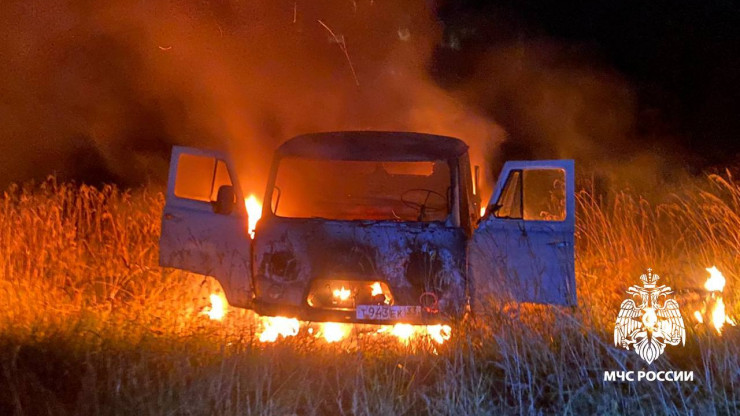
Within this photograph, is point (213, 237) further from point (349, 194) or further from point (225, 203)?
point (349, 194)

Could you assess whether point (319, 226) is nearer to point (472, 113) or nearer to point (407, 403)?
point (407, 403)

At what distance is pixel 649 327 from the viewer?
19.4ft

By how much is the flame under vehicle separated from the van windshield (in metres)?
0.01

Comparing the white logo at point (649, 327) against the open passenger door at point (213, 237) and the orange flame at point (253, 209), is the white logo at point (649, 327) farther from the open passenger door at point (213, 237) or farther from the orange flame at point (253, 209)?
the orange flame at point (253, 209)

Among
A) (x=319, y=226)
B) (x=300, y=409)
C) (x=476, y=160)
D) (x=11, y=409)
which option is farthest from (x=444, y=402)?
(x=476, y=160)

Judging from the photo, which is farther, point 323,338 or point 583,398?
point 323,338

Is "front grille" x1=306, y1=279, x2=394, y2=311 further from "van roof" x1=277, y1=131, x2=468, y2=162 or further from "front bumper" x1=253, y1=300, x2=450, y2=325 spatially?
"van roof" x1=277, y1=131, x2=468, y2=162

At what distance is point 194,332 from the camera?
6102 mm

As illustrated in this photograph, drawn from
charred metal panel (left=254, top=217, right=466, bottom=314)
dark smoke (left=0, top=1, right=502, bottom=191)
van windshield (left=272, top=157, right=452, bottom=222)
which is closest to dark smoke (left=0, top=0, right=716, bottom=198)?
dark smoke (left=0, top=1, right=502, bottom=191)

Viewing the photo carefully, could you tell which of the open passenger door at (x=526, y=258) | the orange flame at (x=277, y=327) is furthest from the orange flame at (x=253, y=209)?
the open passenger door at (x=526, y=258)

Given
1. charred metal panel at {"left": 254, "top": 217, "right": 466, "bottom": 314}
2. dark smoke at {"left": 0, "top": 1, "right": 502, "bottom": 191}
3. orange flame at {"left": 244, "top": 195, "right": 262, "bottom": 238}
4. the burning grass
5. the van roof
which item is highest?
dark smoke at {"left": 0, "top": 1, "right": 502, "bottom": 191}

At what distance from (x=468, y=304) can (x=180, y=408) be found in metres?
2.52

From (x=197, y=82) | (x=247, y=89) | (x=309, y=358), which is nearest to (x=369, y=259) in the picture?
(x=309, y=358)

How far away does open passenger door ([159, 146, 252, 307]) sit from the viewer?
6559 millimetres
